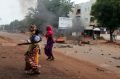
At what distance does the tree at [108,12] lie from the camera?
148 feet

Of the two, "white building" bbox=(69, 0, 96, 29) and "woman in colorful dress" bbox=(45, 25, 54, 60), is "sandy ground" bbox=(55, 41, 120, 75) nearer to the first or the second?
"woman in colorful dress" bbox=(45, 25, 54, 60)

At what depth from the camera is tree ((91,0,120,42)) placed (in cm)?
4522

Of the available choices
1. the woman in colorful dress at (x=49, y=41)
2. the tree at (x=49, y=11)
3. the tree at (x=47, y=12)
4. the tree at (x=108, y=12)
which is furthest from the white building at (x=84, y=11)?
the woman in colorful dress at (x=49, y=41)

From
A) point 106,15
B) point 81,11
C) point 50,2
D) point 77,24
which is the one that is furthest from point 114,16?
point 81,11

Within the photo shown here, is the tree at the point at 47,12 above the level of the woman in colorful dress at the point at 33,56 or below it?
above

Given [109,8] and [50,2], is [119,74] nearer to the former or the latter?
[109,8]

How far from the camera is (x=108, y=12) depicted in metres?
46.0

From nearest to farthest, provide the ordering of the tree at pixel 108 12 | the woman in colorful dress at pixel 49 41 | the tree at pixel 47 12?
the woman in colorful dress at pixel 49 41 < the tree at pixel 108 12 < the tree at pixel 47 12

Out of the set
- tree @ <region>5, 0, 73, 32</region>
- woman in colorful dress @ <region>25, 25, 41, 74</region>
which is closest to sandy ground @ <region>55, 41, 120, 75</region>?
woman in colorful dress @ <region>25, 25, 41, 74</region>

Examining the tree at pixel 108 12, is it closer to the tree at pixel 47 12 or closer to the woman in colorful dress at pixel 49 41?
the tree at pixel 47 12

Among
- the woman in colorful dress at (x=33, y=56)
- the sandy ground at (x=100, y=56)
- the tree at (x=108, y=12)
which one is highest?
the tree at (x=108, y=12)

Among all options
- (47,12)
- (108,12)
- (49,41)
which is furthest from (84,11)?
(49,41)

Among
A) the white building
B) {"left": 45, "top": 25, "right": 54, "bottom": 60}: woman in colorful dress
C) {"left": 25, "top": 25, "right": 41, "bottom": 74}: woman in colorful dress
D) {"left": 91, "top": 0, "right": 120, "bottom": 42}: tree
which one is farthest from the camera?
the white building

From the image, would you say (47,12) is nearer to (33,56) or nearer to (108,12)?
(108,12)
